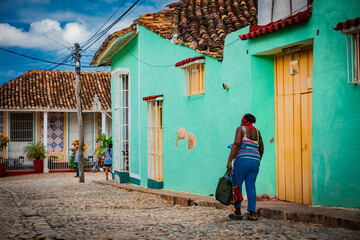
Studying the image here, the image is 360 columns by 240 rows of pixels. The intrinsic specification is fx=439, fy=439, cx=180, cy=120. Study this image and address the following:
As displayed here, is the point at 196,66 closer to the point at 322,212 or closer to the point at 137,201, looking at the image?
the point at 137,201

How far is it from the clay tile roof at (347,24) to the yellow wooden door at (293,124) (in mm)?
1315

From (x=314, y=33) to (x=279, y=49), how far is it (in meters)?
0.98

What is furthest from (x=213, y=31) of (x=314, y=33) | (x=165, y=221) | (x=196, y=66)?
(x=165, y=221)

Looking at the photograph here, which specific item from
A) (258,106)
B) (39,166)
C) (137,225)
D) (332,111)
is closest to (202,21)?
(258,106)

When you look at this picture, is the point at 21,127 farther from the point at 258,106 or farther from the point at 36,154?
the point at 258,106

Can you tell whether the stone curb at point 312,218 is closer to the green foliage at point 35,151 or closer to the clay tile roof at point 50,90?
the green foliage at point 35,151

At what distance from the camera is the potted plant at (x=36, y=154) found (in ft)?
75.3

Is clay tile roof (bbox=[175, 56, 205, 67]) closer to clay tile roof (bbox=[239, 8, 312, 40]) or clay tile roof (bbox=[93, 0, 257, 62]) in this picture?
clay tile roof (bbox=[93, 0, 257, 62])

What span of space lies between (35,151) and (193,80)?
14865 mm

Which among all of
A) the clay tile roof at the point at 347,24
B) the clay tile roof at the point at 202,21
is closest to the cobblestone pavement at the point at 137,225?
the clay tile roof at the point at 347,24

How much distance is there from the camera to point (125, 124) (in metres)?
15.7

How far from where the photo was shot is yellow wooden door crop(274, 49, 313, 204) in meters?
7.51

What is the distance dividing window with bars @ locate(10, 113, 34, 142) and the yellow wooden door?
18.8 m

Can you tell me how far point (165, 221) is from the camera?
6.69m
